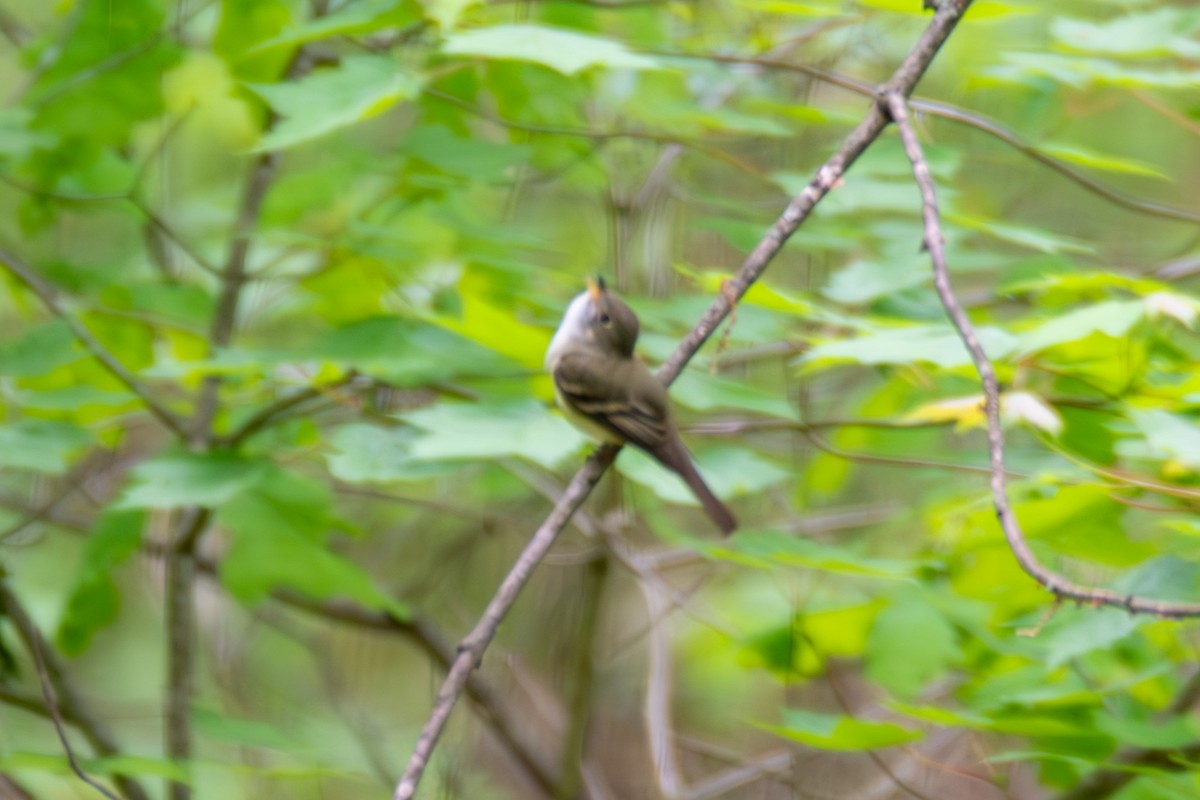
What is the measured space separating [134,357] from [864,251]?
8.13ft

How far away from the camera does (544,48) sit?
7.89 ft

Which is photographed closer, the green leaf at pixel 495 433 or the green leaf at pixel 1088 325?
the green leaf at pixel 1088 325

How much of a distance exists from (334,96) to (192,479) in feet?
3.20

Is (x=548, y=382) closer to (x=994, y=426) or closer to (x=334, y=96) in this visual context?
(x=334, y=96)

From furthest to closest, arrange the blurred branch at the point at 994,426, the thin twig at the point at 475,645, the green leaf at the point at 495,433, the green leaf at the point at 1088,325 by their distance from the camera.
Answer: the green leaf at the point at 495,433, the green leaf at the point at 1088,325, the thin twig at the point at 475,645, the blurred branch at the point at 994,426

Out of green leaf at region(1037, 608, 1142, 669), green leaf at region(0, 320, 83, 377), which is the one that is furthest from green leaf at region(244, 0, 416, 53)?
green leaf at region(1037, 608, 1142, 669)

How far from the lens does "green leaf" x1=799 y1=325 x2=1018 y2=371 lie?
2.21 m

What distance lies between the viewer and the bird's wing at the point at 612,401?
2758mm

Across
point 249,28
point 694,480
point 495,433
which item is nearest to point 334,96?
point 249,28

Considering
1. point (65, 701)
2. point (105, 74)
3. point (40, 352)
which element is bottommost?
point (65, 701)

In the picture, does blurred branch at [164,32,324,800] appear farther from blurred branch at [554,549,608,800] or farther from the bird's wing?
blurred branch at [554,549,608,800]

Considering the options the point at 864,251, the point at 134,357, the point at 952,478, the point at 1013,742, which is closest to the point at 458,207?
the point at 134,357

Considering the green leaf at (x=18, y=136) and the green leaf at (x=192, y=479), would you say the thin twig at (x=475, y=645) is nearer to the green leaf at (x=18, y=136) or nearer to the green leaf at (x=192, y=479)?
the green leaf at (x=192, y=479)

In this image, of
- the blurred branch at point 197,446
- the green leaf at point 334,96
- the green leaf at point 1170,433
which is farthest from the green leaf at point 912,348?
the blurred branch at point 197,446
